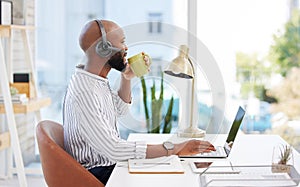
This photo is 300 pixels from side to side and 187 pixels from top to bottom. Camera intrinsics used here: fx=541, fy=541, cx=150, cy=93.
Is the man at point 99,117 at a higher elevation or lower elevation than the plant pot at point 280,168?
higher

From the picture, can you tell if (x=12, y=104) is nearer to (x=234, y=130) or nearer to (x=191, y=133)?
(x=191, y=133)

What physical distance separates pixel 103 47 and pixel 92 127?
0.34 meters

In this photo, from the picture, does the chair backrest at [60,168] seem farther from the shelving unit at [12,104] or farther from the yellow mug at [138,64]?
the shelving unit at [12,104]

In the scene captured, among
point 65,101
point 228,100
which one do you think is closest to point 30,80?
point 228,100

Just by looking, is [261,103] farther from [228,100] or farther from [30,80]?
[30,80]

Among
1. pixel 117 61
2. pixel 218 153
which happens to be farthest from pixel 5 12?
pixel 218 153

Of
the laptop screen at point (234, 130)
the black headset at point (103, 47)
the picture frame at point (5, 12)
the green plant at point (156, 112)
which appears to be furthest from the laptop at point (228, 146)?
the picture frame at point (5, 12)

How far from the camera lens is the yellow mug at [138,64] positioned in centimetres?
226

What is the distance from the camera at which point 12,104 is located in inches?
146

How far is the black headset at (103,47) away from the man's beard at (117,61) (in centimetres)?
3

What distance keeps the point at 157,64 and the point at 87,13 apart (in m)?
1.10

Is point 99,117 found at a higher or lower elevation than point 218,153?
higher

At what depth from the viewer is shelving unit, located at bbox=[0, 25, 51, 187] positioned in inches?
134

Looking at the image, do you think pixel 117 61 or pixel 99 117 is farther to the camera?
pixel 117 61
